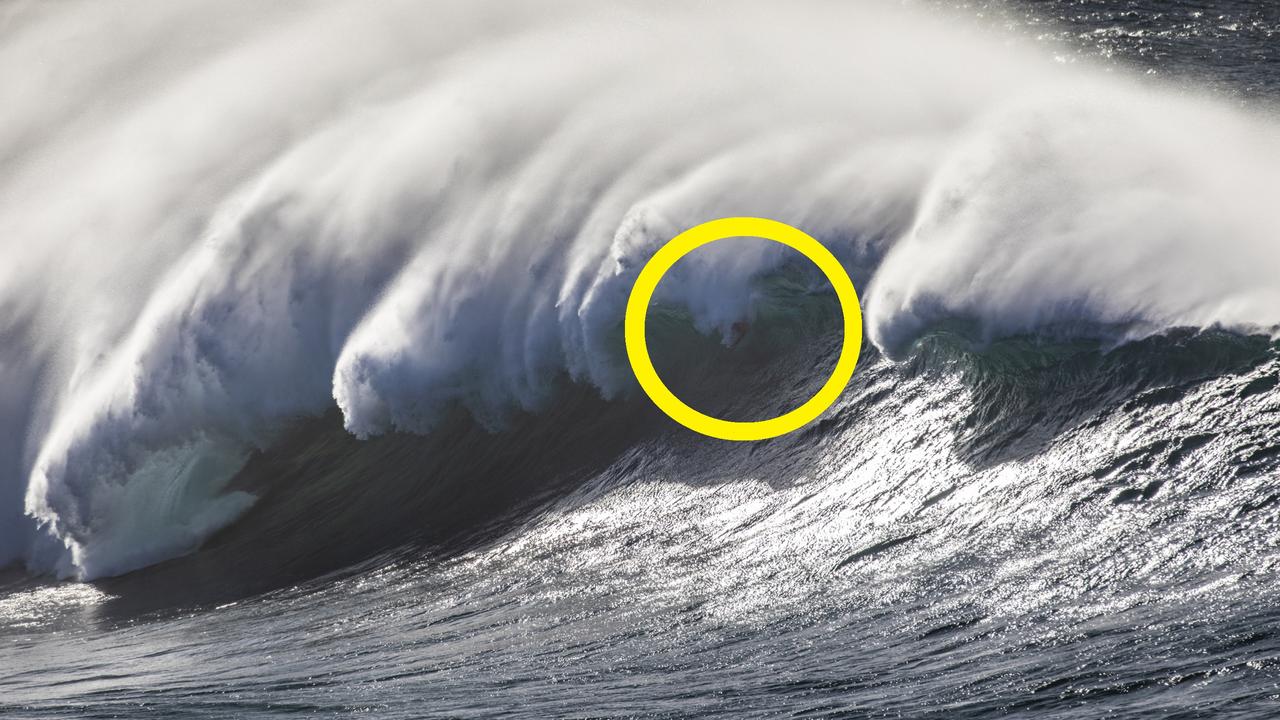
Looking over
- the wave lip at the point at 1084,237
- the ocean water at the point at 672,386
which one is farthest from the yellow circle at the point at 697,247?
the wave lip at the point at 1084,237

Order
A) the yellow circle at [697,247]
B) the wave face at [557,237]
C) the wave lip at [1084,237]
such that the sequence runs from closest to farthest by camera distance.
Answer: the wave lip at [1084,237] < the wave face at [557,237] < the yellow circle at [697,247]

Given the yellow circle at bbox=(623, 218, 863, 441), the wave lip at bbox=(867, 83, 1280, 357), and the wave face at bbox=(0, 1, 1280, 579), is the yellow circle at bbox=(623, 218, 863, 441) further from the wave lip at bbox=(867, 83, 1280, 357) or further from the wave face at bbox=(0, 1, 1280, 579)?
the wave lip at bbox=(867, 83, 1280, 357)

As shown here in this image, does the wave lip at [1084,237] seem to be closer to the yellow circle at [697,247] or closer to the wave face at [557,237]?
the wave face at [557,237]

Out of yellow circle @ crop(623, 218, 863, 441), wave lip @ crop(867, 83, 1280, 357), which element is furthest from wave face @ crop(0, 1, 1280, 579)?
yellow circle @ crop(623, 218, 863, 441)

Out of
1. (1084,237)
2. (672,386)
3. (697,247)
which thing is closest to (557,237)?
(697,247)

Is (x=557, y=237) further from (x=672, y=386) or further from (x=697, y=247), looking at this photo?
(x=672, y=386)
